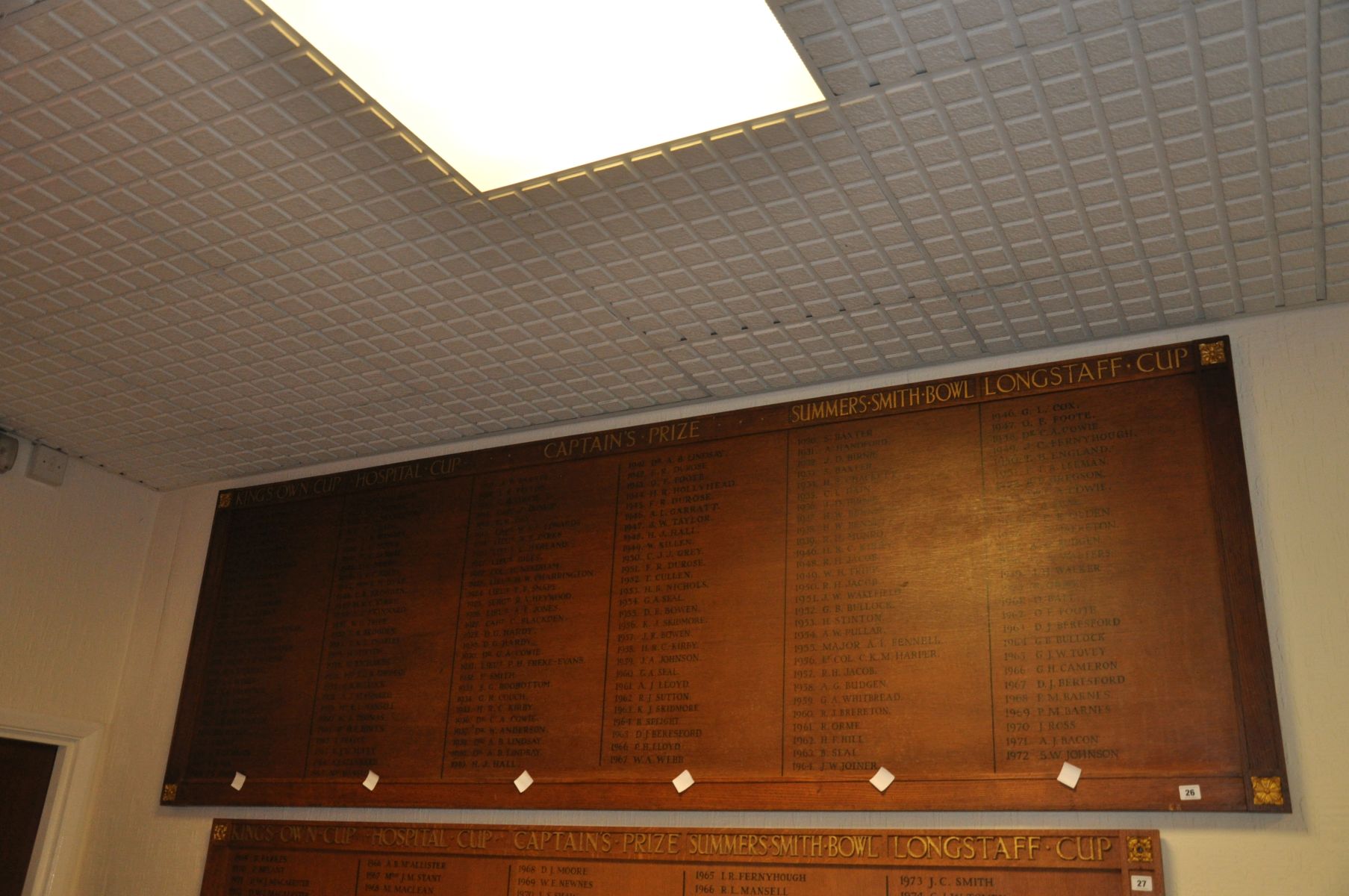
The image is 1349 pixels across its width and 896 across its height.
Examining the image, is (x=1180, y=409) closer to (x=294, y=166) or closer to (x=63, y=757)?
(x=294, y=166)

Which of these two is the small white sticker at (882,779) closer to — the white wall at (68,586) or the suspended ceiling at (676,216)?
the suspended ceiling at (676,216)

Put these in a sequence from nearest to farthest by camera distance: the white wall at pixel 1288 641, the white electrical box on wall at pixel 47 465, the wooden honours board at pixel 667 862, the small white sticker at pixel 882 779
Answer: the white wall at pixel 1288 641 → the wooden honours board at pixel 667 862 → the small white sticker at pixel 882 779 → the white electrical box on wall at pixel 47 465

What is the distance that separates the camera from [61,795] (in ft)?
13.5

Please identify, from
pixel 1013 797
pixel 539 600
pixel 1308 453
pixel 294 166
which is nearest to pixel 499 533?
pixel 539 600

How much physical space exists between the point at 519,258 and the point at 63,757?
267 cm

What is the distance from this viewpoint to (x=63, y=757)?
4168 millimetres

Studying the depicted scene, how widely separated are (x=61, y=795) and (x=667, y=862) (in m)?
2.35

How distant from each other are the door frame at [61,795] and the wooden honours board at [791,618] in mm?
391

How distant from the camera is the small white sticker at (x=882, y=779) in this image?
292 centimetres

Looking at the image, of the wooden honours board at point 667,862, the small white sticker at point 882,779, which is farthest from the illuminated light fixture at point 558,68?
the wooden honours board at point 667,862

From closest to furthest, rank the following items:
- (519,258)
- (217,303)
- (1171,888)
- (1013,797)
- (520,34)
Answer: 1. (520,34)
2. (1171,888)
3. (1013,797)
4. (519,258)
5. (217,303)

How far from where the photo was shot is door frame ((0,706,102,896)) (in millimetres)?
4016

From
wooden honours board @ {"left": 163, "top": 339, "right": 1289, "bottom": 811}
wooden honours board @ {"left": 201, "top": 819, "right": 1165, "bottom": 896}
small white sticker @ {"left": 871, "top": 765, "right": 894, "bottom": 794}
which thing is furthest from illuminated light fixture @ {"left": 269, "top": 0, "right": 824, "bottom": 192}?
wooden honours board @ {"left": 201, "top": 819, "right": 1165, "bottom": 896}

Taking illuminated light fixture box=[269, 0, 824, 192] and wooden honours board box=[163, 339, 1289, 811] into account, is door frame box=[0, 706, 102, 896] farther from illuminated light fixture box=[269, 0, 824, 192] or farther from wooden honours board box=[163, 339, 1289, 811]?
illuminated light fixture box=[269, 0, 824, 192]
